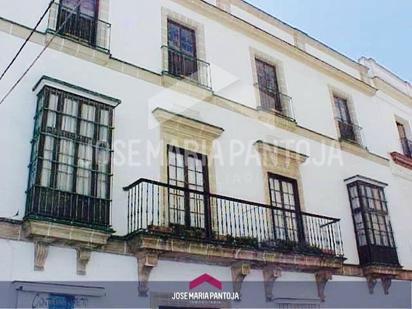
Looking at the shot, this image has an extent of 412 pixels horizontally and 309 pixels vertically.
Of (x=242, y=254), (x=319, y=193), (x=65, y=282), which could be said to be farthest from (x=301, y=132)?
(x=65, y=282)

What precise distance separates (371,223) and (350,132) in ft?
10.3

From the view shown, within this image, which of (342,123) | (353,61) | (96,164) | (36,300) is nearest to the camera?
(36,300)

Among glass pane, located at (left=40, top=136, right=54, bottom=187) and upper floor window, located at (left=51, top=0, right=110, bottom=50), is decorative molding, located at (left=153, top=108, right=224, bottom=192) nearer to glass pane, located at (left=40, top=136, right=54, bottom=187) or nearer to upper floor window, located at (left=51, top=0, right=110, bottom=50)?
upper floor window, located at (left=51, top=0, right=110, bottom=50)

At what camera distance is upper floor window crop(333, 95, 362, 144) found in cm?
1416

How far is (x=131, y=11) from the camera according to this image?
1071cm

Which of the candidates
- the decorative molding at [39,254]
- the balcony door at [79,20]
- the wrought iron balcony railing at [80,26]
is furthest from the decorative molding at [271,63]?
the decorative molding at [39,254]

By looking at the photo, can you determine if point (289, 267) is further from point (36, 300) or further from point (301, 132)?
point (36, 300)

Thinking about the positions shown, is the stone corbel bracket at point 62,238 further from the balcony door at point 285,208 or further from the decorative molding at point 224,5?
the decorative molding at point 224,5

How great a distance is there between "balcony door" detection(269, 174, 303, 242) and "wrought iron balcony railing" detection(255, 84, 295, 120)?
6.18 ft

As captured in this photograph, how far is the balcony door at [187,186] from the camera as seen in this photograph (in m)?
9.25

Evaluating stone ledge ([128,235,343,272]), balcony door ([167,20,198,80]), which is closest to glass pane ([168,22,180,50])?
balcony door ([167,20,198,80])

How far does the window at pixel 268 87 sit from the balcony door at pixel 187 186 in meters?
3.00

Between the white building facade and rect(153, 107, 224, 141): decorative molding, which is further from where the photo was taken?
rect(153, 107, 224, 141): decorative molding

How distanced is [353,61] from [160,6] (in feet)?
25.3
